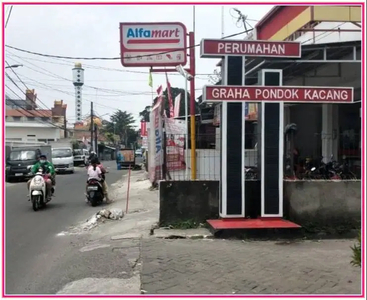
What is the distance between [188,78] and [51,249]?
7.40 meters

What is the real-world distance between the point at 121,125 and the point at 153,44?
7702cm

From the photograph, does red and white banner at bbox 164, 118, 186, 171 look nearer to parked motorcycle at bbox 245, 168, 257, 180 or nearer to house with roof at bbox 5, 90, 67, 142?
parked motorcycle at bbox 245, 168, 257, 180

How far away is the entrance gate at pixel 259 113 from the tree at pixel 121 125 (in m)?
82.3

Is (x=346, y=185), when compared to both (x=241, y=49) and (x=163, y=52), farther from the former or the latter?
(x=163, y=52)

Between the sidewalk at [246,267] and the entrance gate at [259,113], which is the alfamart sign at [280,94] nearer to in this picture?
the entrance gate at [259,113]

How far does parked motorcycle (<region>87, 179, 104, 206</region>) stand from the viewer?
44.7 ft

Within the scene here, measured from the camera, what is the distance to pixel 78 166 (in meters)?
45.7

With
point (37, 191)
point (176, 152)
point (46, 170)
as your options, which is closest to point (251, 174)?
point (176, 152)

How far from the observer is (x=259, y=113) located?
30.0 ft

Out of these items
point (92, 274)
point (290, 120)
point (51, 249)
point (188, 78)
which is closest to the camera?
point (92, 274)

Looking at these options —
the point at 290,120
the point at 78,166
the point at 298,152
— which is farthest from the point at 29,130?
the point at 298,152

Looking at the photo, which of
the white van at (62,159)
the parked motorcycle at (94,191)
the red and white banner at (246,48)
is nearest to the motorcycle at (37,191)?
the parked motorcycle at (94,191)

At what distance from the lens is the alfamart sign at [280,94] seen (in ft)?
28.8

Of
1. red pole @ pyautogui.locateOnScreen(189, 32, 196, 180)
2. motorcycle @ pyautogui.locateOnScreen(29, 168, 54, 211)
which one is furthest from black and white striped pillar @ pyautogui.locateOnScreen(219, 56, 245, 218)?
motorcycle @ pyautogui.locateOnScreen(29, 168, 54, 211)
